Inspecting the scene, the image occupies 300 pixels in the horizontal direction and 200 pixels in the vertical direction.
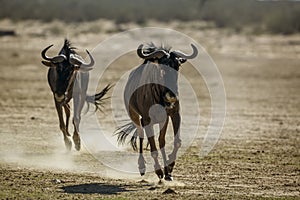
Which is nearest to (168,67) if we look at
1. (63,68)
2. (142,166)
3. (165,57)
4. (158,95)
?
(165,57)

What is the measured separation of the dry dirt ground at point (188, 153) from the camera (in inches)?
414

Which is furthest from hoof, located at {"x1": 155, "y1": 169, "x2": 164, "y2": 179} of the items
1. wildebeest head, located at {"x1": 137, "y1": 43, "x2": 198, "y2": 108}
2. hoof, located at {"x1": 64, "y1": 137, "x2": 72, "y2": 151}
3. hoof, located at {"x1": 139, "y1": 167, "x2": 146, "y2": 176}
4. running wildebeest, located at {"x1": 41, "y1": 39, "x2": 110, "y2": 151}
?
hoof, located at {"x1": 64, "y1": 137, "x2": 72, "y2": 151}

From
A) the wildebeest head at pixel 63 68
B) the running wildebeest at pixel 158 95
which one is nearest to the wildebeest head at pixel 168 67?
the running wildebeest at pixel 158 95

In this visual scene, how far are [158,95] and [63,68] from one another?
3.18 meters

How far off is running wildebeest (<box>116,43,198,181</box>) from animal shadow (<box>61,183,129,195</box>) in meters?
0.74

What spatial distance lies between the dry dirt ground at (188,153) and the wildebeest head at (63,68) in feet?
3.82

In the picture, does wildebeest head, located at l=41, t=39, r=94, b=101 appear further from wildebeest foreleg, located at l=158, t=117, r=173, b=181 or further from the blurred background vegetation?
the blurred background vegetation

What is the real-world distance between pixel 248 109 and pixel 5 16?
2102 inches

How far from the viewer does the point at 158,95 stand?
11297 millimetres

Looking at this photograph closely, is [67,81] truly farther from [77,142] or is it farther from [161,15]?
[161,15]

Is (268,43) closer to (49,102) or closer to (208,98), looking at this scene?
(208,98)

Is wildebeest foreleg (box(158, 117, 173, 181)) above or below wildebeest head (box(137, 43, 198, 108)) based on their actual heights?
below

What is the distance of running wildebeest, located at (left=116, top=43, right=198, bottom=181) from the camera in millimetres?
11047

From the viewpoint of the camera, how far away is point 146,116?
11.5 meters
